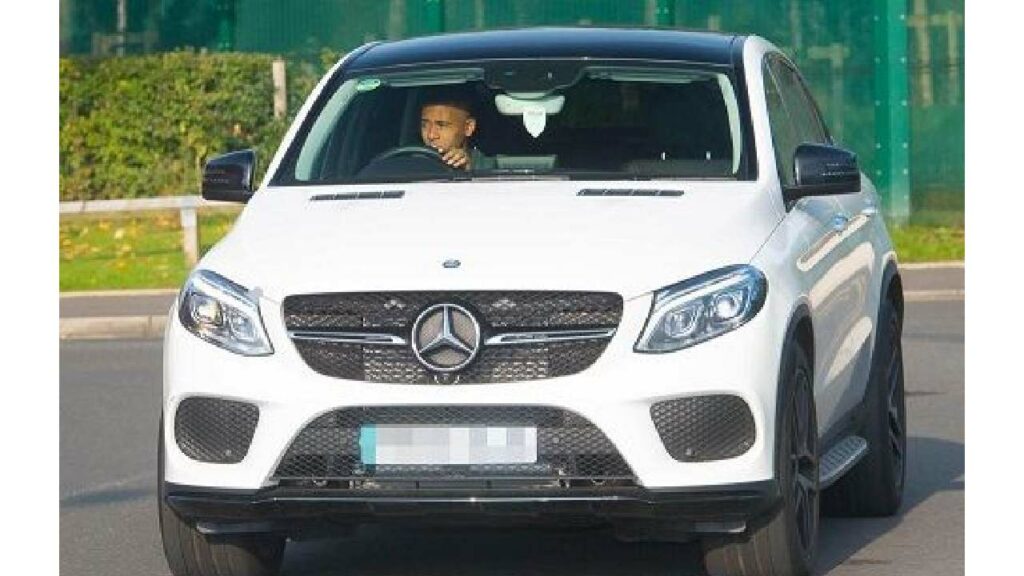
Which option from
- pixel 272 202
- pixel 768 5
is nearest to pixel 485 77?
pixel 272 202

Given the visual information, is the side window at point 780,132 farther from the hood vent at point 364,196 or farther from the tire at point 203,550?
the tire at point 203,550

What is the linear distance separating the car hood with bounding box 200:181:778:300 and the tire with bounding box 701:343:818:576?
426 mm

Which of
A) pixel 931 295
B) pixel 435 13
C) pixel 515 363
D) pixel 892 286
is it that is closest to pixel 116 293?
pixel 435 13

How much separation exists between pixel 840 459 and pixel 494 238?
1668 mm

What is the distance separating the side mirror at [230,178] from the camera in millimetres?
9438

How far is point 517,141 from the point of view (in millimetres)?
9461

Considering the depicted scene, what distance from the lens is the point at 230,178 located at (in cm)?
945

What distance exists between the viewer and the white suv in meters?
7.91

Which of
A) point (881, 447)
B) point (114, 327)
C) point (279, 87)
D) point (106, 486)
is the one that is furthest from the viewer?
point (279, 87)

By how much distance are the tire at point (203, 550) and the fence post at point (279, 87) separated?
1772cm

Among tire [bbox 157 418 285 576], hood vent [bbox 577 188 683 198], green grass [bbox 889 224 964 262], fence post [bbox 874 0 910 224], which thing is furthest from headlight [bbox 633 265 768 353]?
fence post [bbox 874 0 910 224]

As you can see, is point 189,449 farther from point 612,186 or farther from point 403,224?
point 612,186

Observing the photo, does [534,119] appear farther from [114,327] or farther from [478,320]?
[114,327]
